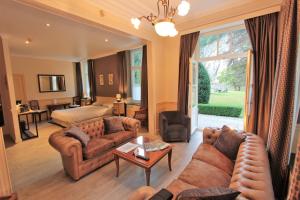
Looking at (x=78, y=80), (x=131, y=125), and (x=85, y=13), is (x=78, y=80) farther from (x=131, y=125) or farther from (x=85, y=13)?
(x=85, y=13)

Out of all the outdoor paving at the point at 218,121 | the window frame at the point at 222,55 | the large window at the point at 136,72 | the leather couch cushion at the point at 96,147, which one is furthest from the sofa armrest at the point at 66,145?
the outdoor paving at the point at 218,121

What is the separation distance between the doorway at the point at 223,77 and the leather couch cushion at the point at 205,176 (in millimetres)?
1965

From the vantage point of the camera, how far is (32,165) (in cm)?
297

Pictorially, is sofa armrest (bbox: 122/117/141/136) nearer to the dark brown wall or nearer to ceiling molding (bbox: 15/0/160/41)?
ceiling molding (bbox: 15/0/160/41)

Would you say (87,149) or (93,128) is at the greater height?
(93,128)

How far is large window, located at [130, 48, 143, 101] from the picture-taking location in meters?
5.91

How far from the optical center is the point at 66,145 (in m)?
2.25

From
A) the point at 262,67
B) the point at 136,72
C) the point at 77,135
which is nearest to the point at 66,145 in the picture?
the point at 77,135

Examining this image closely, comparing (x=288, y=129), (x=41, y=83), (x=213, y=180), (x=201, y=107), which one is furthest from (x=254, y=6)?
(x=41, y=83)

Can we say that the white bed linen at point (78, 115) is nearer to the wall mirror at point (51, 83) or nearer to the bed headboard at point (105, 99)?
the bed headboard at point (105, 99)

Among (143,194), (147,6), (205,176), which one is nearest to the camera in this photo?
(143,194)

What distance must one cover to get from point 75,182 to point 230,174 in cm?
239

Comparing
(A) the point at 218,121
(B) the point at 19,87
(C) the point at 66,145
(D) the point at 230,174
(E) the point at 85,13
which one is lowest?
(A) the point at 218,121

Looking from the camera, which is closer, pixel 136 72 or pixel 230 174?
pixel 230 174
